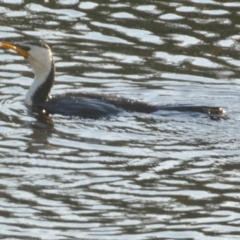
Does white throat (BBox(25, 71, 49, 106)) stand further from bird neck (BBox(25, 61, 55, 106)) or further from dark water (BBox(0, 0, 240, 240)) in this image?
dark water (BBox(0, 0, 240, 240))

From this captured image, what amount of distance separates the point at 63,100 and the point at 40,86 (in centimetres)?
49

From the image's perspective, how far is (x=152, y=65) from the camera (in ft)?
51.8

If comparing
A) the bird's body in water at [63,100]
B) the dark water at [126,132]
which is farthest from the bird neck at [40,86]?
the dark water at [126,132]

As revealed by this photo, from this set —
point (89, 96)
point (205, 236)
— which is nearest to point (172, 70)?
point (89, 96)

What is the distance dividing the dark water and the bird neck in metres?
0.17

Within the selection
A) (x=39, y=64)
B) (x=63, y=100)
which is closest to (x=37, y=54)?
(x=39, y=64)

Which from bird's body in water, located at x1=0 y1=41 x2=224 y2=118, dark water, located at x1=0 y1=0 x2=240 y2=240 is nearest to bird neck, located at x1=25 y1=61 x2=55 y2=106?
bird's body in water, located at x1=0 y1=41 x2=224 y2=118

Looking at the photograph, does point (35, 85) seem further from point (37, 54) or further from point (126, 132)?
point (126, 132)

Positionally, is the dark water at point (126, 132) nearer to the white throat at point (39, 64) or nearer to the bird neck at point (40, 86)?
the bird neck at point (40, 86)

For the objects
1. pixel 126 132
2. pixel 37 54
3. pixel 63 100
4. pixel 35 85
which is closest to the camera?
pixel 126 132

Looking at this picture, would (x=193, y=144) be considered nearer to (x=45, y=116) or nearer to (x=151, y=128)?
(x=151, y=128)

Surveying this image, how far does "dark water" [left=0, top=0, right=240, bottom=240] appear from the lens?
10234mm

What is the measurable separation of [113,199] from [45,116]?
3528mm

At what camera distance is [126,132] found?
514 inches
